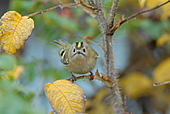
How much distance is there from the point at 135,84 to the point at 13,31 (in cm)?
162

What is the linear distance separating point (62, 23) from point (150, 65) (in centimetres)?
98

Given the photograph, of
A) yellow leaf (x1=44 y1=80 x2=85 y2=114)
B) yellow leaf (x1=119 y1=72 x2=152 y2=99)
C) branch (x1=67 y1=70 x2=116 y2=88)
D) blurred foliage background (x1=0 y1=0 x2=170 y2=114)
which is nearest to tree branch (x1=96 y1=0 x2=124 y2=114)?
branch (x1=67 y1=70 x2=116 y2=88)

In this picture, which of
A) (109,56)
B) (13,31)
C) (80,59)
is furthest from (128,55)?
(13,31)

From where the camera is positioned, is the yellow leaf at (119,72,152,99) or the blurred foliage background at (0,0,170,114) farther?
the yellow leaf at (119,72,152,99)

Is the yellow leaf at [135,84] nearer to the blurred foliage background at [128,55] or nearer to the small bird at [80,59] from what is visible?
the blurred foliage background at [128,55]

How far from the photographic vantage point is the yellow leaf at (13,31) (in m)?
0.82

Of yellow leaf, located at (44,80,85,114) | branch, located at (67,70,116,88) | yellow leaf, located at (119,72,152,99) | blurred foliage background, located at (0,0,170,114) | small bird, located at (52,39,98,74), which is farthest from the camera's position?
yellow leaf, located at (119,72,152,99)

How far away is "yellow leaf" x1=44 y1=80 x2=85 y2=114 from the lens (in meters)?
0.77

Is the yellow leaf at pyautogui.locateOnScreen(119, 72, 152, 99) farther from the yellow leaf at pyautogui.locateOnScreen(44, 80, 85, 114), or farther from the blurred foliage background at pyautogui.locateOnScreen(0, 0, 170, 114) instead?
the yellow leaf at pyautogui.locateOnScreen(44, 80, 85, 114)

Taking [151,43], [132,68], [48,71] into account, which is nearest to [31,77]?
[48,71]

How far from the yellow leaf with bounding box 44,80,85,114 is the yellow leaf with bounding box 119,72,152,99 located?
1539mm

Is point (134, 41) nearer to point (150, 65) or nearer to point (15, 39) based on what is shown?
point (150, 65)

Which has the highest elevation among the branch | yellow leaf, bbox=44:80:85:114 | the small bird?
the small bird

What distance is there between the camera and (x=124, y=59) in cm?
290
